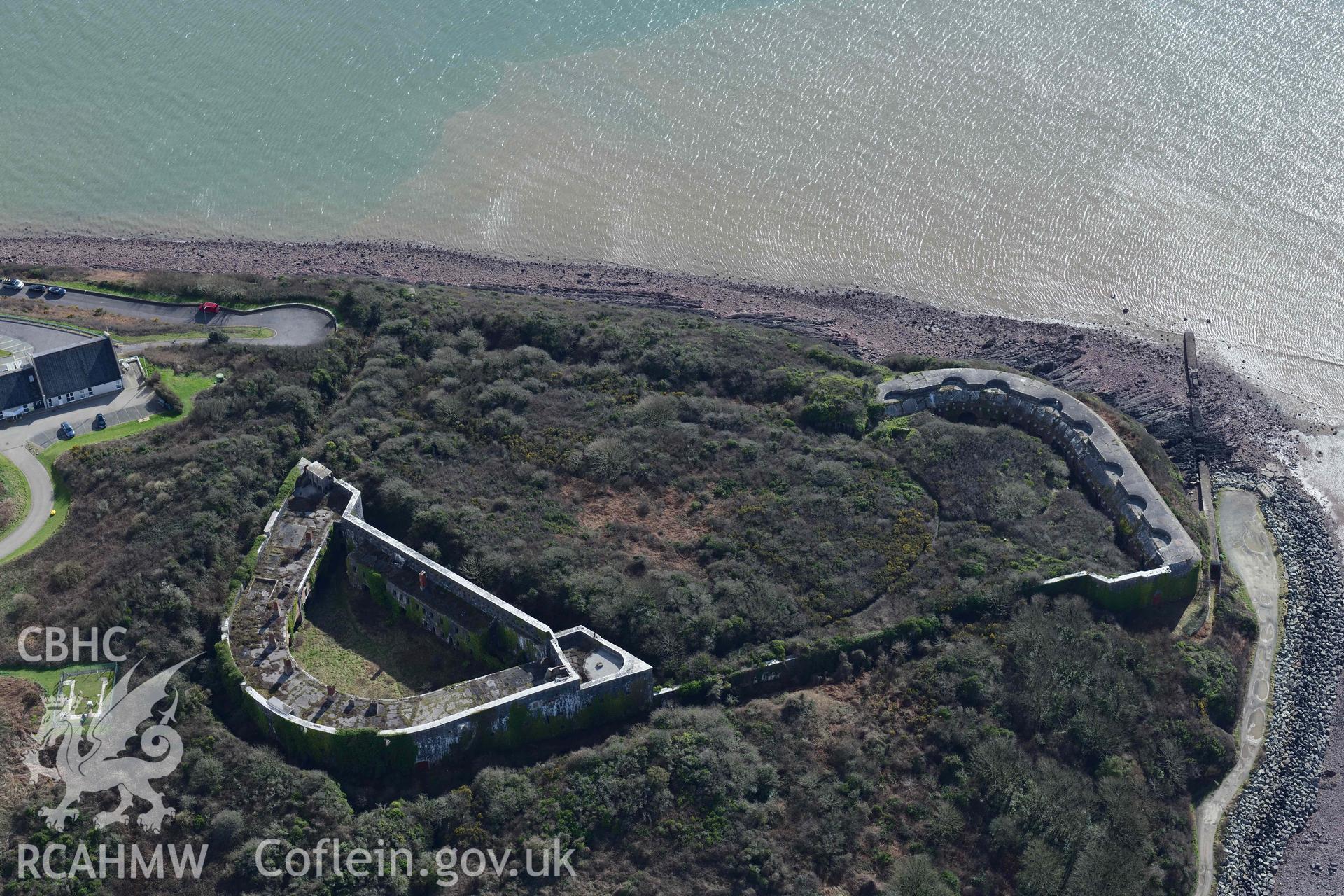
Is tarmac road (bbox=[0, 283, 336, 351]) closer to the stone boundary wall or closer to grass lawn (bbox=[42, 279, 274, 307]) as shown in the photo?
grass lawn (bbox=[42, 279, 274, 307])

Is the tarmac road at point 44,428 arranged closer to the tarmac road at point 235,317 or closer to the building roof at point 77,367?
the building roof at point 77,367

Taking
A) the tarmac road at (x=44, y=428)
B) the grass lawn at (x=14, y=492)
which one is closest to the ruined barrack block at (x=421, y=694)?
the tarmac road at (x=44, y=428)

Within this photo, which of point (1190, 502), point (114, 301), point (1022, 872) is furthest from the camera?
point (114, 301)

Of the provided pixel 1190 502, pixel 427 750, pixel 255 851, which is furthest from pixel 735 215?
pixel 255 851

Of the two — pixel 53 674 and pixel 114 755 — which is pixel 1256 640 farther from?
pixel 53 674

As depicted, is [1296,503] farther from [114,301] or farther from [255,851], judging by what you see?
[114,301]

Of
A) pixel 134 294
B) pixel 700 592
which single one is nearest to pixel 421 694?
pixel 700 592
